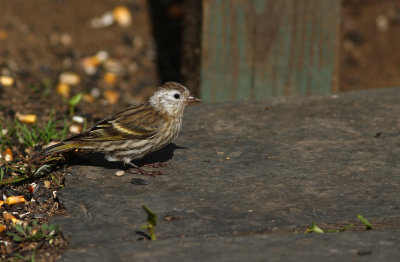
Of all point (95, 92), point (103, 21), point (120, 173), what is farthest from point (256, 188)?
point (103, 21)

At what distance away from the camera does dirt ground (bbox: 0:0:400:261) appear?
8867 mm

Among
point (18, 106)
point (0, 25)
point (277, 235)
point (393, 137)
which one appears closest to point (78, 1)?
point (0, 25)

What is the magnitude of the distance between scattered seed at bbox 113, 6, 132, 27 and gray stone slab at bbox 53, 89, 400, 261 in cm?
419

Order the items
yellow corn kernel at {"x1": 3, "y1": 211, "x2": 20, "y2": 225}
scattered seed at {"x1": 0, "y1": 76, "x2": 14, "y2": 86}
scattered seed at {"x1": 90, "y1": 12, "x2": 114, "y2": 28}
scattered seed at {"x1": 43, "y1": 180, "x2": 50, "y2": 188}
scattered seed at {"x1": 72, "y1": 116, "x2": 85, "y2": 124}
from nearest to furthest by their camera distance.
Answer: yellow corn kernel at {"x1": 3, "y1": 211, "x2": 20, "y2": 225} → scattered seed at {"x1": 43, "y1": 180, "x2": 50, "y2": 188} → scattered seed at {"x1": 72, "y1": 116, "x2": 85, "y2": 124} → scattered seed at {"x1": 0, "y1": 76, "x2": 14, "y2": 86} → scattered seed at {"x1": 90, "y1": 12, "x2": 114, "y2": 28}

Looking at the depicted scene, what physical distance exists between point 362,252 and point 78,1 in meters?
7.30

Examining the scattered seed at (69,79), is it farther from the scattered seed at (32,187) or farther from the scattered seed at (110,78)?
the scattered seed at (32,187)

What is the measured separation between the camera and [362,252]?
3566 millimetres

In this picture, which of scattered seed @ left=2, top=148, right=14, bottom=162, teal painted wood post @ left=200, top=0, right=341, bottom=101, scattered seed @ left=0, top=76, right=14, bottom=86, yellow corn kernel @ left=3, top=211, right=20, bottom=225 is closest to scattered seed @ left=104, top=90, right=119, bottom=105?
scattered seed @ left=0, top=76, right=14, bottom=86

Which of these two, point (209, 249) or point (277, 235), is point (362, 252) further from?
point (209, 249)

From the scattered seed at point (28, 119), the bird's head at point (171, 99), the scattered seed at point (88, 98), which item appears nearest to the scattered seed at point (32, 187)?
the bird's head at point (171, 99)

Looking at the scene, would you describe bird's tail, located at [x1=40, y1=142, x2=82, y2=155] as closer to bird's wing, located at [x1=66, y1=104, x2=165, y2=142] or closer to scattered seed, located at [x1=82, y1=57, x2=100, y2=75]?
bird's wing, located at [x1=66, y1=104, x2=165, y2=142]

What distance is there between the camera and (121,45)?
32.0 feet

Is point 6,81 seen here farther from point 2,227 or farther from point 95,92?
point 2,227

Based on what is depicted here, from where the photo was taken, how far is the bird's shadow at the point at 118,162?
513cm
